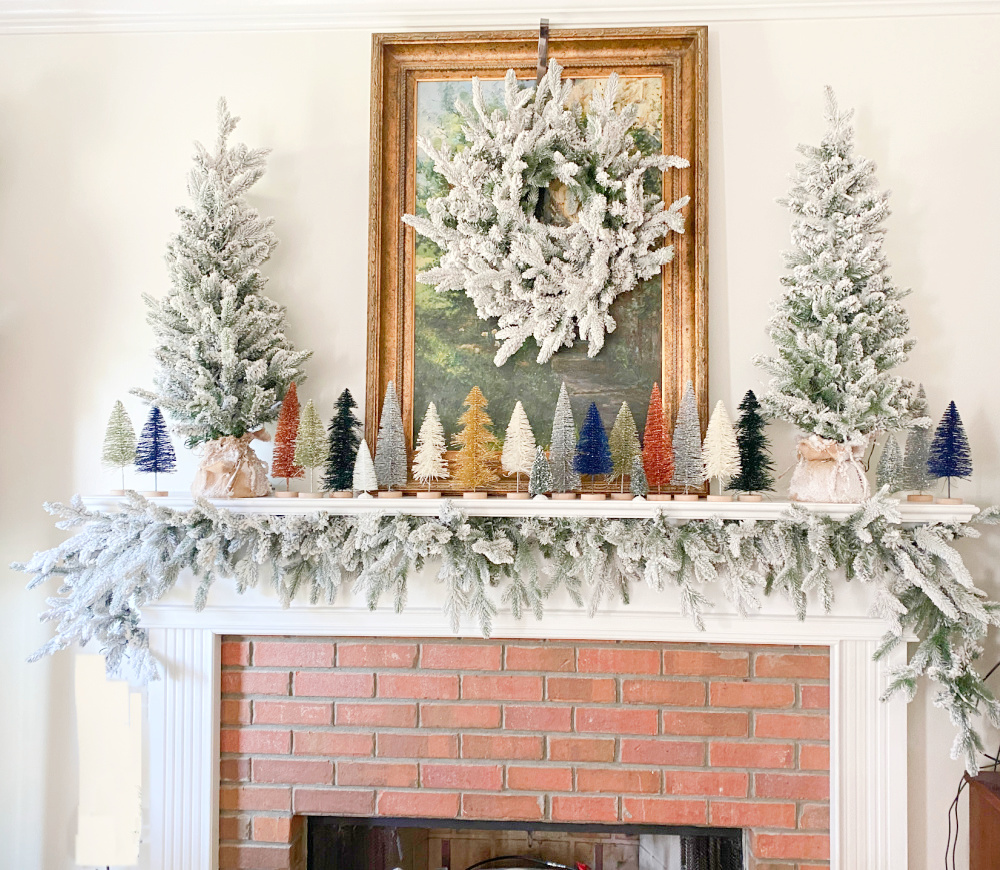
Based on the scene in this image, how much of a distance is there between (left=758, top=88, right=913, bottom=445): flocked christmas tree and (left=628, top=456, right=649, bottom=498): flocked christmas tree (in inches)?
12.3

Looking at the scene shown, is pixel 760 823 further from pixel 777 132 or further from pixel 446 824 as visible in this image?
pixel 777 132

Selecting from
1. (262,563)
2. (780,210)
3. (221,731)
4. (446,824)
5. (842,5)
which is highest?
(842,5)

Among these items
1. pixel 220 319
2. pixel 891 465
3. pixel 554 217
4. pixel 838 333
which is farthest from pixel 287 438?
pixel 891 465

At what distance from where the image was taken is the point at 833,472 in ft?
4.61

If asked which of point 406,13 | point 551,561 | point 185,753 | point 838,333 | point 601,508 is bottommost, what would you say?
point 185,753

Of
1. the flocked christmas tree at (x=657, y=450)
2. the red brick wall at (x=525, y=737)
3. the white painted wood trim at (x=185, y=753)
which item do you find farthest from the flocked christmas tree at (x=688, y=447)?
the white painted wood trim at (x=185, y=753)

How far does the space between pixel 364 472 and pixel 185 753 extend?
79cm

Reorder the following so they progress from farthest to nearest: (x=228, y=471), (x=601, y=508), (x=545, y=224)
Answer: (x=545, y=224)
(x=228, y=471)
(x=601, y=508)

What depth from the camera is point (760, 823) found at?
151cm

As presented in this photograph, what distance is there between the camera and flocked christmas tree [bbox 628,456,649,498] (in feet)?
4.64

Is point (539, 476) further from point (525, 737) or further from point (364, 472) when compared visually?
point (525, 737)

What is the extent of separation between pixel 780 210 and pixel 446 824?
5.47 feet

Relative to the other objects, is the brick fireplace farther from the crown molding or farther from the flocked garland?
the crown molding

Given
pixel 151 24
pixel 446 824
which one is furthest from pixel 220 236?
pixel 446 824
